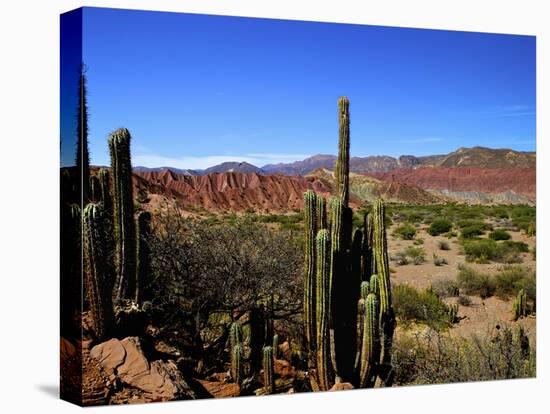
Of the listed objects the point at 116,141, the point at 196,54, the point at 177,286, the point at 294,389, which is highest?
the point at 196,54

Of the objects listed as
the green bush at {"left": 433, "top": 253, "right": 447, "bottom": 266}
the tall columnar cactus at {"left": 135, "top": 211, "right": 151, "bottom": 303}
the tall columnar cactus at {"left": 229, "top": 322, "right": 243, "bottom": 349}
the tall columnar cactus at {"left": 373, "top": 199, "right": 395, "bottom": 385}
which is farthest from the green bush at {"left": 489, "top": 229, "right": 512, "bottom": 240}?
the tall columnar cactus at {"left": 135, "top": 211, "right": 151, "bottom": 303}

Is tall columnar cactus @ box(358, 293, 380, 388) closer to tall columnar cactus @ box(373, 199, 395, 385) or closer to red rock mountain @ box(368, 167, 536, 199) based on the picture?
tall columnar cactus @ box(373, 199, 395, 385)

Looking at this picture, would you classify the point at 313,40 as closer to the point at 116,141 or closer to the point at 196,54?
the point at 196,54

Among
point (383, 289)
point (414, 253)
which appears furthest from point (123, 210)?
point (414, 253)

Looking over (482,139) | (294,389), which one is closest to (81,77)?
(294,389)

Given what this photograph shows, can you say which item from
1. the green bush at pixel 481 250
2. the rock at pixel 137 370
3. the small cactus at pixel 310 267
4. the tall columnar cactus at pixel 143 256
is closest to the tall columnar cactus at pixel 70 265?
the rock at pixel 137 370

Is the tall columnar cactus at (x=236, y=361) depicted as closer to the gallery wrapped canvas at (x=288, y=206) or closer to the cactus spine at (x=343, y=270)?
the gallery wrapped canvas at (x=288, y=206)

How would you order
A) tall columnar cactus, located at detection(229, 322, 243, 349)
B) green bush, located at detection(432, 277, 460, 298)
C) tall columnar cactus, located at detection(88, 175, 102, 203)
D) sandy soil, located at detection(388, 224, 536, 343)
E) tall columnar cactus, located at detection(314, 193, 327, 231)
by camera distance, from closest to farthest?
tall columnar cactus, located at detection(88, 175, 102, 203), tall columnar cactus, located at detection(229, 322, 243, 349), tall columnar cactus, located at detection(314, 193, 327, 231), sandy soil, located at detection(388, 224, 536, 343), green bush, located at detection(432, 277, 460, 298)
